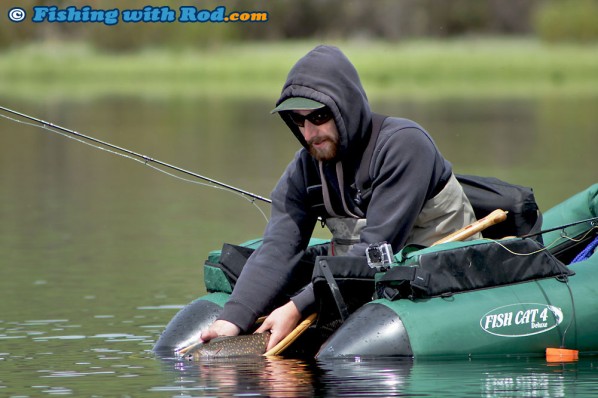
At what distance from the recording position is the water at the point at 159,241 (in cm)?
720

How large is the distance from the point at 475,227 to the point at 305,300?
889mm

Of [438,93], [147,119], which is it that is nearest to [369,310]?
[147,119]

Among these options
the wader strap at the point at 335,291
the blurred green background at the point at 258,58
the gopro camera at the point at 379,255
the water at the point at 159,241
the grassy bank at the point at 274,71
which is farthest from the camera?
the blurred green background at the point at 258,58

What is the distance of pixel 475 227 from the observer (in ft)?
25.4

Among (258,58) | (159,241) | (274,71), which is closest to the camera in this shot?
(159,241)

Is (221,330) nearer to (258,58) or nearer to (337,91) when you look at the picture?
(337,91)

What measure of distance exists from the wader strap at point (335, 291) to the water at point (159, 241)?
285 millimetres

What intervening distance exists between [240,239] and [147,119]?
23924 mm

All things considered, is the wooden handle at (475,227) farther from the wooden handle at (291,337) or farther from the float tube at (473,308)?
the wooden handle at (291,337)

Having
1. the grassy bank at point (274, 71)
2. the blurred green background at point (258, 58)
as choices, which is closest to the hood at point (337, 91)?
the grassy bank at point (274, 71)

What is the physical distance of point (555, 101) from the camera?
4278 cm

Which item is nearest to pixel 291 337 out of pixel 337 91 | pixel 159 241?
pixel 337 91

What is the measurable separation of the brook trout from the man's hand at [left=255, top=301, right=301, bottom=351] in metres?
0.04

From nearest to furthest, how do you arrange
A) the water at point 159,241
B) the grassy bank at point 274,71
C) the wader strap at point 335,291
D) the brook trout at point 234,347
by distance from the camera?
the water at point 159,241 → the wader strap at point 335,291 → the brook trout at point 234,347 → the grassy bank at point 274,71
